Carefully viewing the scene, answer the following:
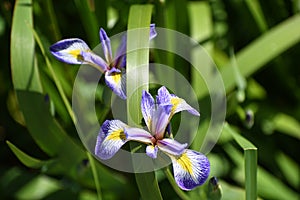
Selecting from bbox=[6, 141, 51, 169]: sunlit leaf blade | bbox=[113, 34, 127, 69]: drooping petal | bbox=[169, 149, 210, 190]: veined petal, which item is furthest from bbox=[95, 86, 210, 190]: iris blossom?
bbox=[6, 141, 51, 169]: sunlit leaf blade

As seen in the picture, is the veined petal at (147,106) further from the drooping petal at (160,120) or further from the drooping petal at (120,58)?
the drooping petal at (120,58)

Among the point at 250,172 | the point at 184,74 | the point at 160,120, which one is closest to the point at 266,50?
the point at 184,74

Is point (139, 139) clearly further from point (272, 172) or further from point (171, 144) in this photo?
point (272, 172)

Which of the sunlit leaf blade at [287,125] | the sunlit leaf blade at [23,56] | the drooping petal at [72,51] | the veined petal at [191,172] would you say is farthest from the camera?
the sunlit leaf blade at [287,125]

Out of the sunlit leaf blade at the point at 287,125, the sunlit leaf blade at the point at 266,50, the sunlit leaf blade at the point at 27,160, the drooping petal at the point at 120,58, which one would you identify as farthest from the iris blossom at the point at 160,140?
the sunlit leaf blade at the point at 287,125

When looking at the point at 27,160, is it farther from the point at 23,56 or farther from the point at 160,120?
the point at 160,120

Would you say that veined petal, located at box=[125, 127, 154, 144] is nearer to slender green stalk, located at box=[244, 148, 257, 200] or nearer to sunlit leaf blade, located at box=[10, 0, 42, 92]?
slender green stalk, located at box=[244, 148, 257, 200]

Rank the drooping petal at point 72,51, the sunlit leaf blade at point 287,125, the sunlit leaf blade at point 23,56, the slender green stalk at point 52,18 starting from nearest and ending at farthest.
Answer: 1. the drooping petal at point 72,51
2. the sunlit leaf blade at point 23,56
3. the slender green stalk at point 52,18
4. the sunlit leaf blade at point 287,125

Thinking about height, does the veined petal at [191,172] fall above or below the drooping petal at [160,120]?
below
